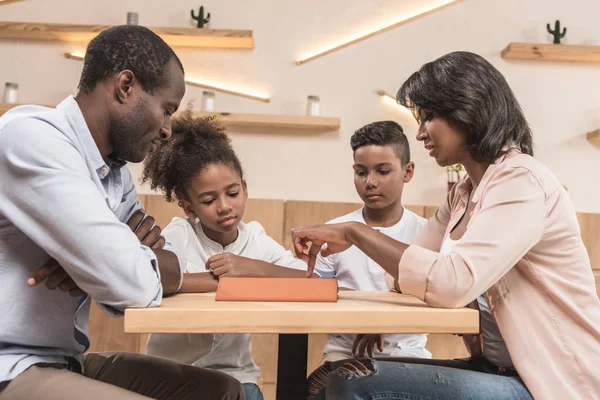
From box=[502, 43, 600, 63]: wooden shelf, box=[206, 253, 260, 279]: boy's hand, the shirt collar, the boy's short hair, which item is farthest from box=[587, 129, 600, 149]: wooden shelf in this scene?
the shirt collar

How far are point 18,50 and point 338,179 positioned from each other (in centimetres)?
229

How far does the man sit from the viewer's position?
1.21m

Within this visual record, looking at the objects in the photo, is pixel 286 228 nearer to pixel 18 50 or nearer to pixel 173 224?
pixel 173 224

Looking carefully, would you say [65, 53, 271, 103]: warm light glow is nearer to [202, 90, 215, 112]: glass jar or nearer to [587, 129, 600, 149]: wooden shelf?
[202, 90, 215, 112]: glass jar

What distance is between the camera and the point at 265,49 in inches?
174

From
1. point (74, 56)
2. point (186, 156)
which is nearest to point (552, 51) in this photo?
point (186, 156)

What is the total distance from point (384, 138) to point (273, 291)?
1.45m

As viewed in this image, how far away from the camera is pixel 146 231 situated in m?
1.66

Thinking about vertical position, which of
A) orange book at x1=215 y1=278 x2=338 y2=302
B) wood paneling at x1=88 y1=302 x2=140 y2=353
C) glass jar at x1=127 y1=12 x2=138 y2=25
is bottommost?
wood paneling at x1=88 y1=302 x2=140 y2=353

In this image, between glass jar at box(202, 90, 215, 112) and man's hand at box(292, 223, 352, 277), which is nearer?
man's hand at box(292, 223, 352, 277)

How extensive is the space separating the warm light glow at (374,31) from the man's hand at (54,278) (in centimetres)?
327

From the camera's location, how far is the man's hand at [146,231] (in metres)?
1.63

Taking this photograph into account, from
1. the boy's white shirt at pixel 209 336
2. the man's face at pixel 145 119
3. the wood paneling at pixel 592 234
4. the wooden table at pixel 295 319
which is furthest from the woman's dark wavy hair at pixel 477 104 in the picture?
the wood paneling at pixel 592 234

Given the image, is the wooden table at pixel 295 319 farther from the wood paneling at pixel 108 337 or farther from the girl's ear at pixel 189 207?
the wood paneling at pixel 108 337
